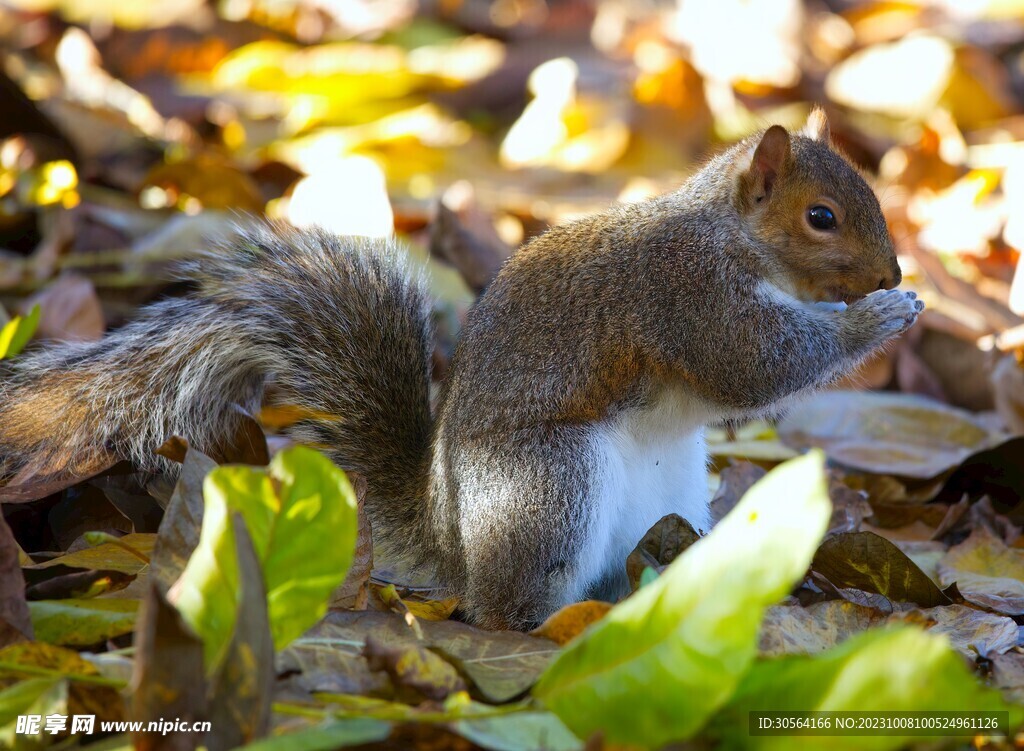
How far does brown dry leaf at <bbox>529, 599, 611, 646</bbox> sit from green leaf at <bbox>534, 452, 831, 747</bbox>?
0.94 ft

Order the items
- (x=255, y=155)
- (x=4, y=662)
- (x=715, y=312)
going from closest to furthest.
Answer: (x=4, y=662), (x=715, y=312), (x=255, y=155)

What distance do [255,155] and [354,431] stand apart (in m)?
2.13

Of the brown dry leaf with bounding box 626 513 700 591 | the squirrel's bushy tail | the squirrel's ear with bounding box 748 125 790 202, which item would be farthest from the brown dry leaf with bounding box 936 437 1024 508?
the squirrel's bushy tail

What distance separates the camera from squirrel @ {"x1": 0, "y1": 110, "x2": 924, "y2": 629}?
1.76 m

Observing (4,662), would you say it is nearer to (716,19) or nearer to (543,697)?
(543,697)

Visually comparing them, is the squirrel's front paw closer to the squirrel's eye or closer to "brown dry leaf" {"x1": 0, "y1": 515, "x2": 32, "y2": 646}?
the squirrel's eye

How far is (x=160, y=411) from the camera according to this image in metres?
1.83

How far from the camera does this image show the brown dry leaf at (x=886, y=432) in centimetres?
235

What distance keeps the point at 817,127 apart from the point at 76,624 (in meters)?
1.68

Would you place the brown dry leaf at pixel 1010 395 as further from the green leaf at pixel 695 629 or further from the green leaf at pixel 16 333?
the green leaf at pixel 16 333

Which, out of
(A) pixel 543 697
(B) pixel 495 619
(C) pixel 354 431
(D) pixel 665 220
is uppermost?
(D) pixel 665 220

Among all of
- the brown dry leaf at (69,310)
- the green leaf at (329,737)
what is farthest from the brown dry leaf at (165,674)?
the brown dry leaf at (69,310)

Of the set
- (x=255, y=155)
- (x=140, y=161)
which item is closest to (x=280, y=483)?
(x=140, y=161)

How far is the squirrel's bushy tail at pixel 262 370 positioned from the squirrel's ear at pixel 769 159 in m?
0.62
